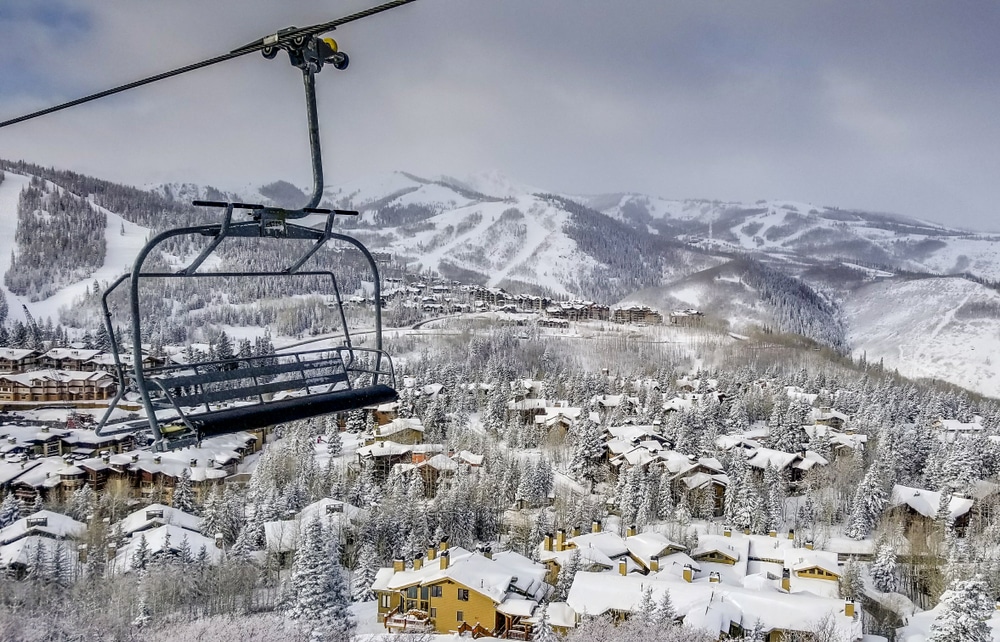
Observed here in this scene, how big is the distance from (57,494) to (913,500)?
87.7 feet

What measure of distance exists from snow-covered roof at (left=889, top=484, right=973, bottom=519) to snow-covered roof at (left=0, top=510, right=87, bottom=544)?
23.4m

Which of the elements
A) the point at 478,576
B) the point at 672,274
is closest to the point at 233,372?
the point at 478,576

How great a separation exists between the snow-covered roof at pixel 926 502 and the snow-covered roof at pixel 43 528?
23.4 meters

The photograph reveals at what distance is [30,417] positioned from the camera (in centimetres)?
3150

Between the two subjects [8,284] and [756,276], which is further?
[756,276]

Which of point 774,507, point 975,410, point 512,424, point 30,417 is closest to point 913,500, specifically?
point 774,507

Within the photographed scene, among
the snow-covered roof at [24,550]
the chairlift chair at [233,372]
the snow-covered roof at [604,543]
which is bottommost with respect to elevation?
the snow-covered roof at [24,550]

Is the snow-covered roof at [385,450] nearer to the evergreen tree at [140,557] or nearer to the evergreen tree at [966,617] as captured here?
the evergreen tree at [140,557]

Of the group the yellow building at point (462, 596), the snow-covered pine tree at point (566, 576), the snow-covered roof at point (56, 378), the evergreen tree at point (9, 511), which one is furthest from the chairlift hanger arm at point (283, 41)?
the snow-covered roof at point (56, 378)

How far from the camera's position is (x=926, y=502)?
853 inches

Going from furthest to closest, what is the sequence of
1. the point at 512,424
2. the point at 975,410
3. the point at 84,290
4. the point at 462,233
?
the point at 462,233 → the point at 84,290 → the point at 975,410 → the point at 512,424

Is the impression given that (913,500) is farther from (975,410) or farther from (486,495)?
(975,410)

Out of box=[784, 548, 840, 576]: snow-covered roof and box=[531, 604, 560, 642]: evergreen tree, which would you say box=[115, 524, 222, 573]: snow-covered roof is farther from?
box=[784, 548, 840, 576]: snow-covered roof

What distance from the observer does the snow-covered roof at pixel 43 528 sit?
1639 centimetres
